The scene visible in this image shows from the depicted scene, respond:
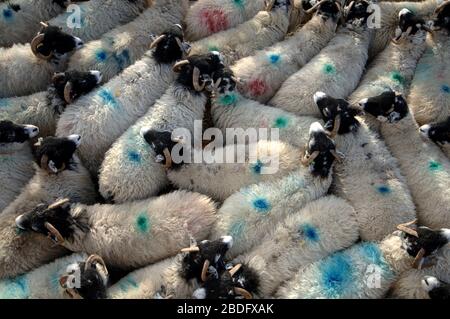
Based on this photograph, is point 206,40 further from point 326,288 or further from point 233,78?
point 326,288

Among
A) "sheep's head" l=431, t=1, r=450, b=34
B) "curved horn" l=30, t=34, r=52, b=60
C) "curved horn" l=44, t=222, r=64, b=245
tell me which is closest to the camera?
"curved horn" l=44, t=222, r=64, b=245

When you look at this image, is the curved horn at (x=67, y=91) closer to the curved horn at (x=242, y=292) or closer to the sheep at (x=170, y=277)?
the sheep at (x=170, y=277)

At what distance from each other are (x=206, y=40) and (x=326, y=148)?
2.05 meters

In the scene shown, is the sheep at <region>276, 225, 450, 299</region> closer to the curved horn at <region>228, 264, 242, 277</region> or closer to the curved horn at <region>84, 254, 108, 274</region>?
the curved horn at <region>228, 264, 242, 277</region>

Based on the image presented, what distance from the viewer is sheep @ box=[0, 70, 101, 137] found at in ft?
18.1

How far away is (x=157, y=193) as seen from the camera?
5234 millimetres

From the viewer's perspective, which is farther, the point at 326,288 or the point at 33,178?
the point at 33,178

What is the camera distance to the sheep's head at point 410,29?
20.1 feet

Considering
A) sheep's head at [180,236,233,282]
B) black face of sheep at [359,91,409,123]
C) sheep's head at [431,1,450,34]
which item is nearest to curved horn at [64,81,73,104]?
sheep's head at [180,236,233,282]

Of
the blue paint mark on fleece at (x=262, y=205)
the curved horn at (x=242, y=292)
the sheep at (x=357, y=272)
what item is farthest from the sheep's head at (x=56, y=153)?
the sheep at (x=357, y=272)

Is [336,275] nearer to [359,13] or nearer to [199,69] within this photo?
[199,69]

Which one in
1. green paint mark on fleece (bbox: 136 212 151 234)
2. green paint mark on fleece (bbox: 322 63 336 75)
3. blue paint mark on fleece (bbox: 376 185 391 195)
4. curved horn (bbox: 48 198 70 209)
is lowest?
green paint mark on fleece (bbox: 136 212 151 234)

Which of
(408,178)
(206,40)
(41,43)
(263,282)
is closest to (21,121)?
(41,43)

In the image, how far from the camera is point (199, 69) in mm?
5555
